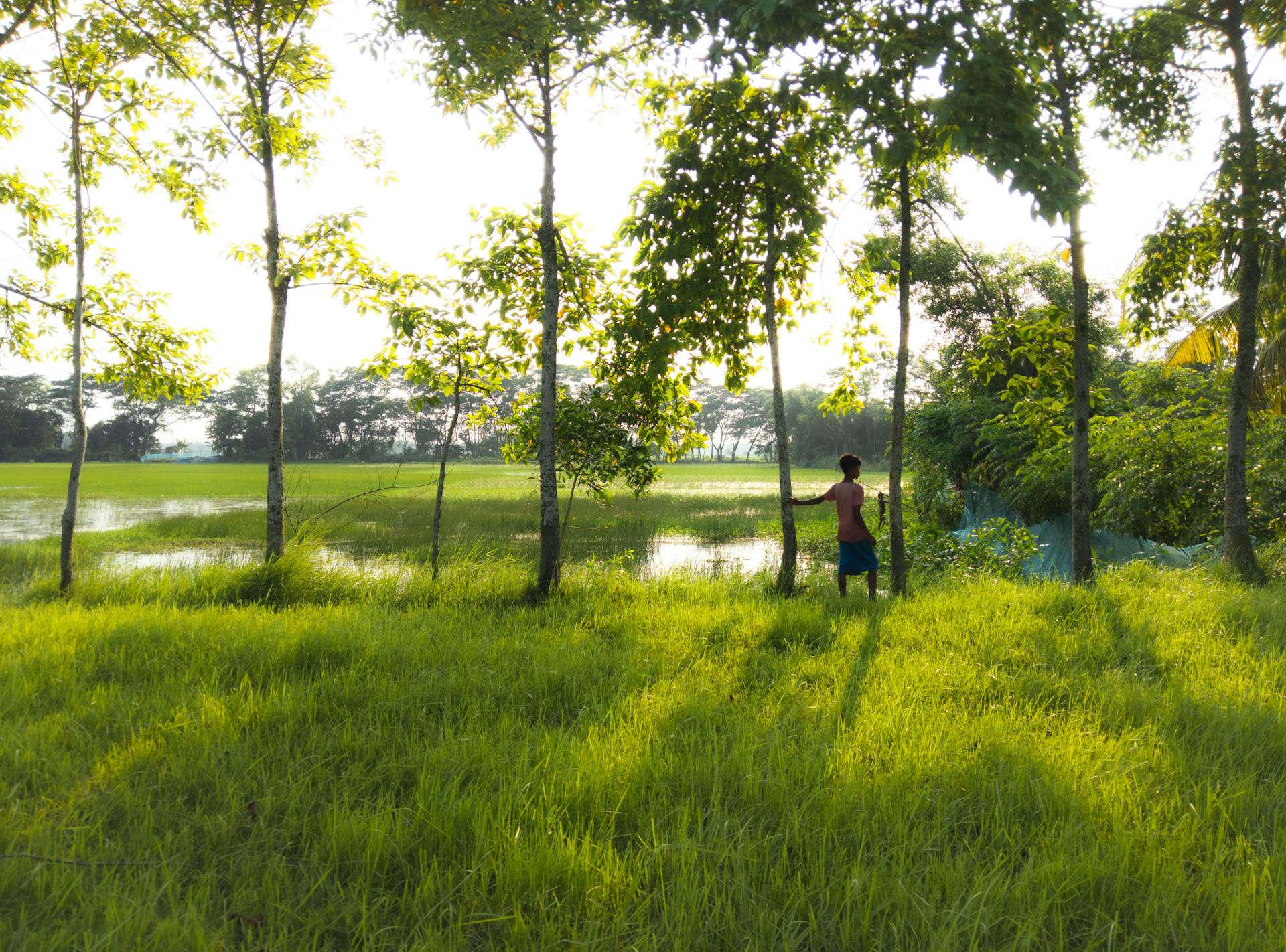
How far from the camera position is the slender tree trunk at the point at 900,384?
25.2 ft

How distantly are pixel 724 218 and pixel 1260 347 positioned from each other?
44.2ft

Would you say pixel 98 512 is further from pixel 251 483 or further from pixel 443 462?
pixel 443 462

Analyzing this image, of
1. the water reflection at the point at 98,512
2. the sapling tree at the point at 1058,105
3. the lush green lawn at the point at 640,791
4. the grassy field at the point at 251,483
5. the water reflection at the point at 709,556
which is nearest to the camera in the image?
the lush green lawn at the point at 640,791

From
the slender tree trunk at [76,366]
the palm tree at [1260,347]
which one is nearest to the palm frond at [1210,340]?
the palm tree at [1260,347]

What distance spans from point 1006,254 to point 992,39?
26.0m

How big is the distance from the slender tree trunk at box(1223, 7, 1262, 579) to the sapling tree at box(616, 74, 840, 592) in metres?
4.70

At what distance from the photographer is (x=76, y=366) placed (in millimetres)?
8148

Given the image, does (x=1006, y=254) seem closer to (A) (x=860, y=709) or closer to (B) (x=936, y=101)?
(B) (x=936, y=101)

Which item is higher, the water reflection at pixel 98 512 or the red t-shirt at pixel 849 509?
the red t-shirt at pixel 849 509

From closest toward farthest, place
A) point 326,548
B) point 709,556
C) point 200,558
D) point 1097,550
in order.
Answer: point 1097,550 < point 326,548 < point 200,558 < point 709,556

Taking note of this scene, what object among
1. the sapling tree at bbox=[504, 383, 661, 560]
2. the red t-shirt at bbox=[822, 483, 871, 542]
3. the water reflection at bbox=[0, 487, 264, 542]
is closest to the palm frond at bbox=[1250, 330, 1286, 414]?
the red t-shirt at bbox=[822, 483, 871, 542]

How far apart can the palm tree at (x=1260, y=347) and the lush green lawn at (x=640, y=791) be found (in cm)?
738

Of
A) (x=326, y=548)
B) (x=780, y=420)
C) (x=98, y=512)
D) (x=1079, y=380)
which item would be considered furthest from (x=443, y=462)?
(x=98, y=512)

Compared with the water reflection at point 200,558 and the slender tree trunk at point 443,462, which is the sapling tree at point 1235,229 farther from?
the water reflection at point 200,558
